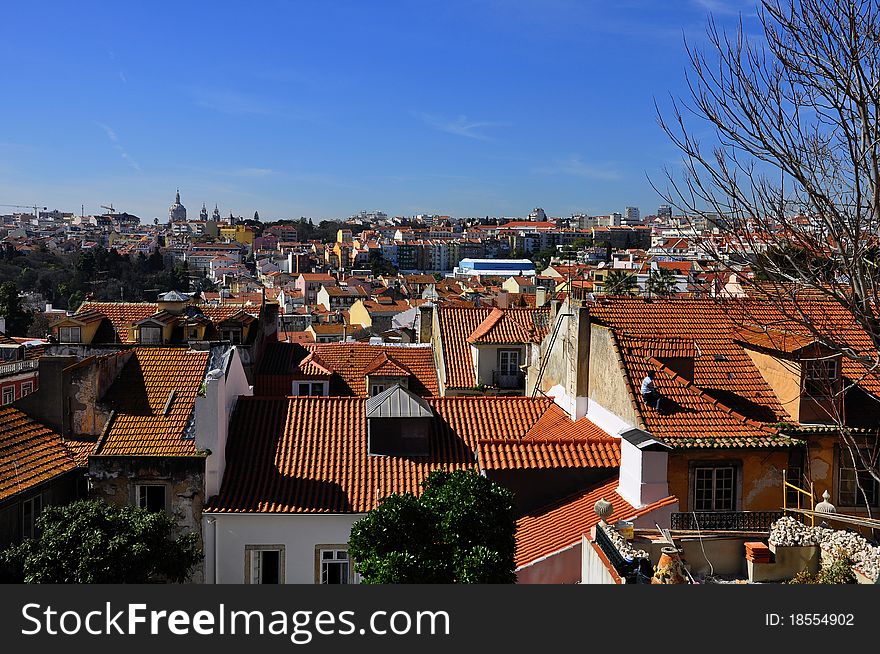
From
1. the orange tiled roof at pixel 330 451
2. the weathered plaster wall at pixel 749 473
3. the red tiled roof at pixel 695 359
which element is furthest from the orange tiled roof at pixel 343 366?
the weathered plaster wall at pixel 749 473

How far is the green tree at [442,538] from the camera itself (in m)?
9.31

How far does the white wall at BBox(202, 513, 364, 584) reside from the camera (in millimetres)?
14219

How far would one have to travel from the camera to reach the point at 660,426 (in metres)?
13.5

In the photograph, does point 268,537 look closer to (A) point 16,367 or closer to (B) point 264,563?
(B) point 264,563

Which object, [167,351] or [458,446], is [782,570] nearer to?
[458,446]

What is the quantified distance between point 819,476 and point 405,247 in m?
162

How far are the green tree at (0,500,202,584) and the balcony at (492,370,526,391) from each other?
44.3ft

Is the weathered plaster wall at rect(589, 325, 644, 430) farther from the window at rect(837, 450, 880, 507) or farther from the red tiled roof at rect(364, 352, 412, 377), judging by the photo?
the red tiled roof at rect(364, 352, 412, 377)

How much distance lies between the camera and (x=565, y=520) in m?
13.1

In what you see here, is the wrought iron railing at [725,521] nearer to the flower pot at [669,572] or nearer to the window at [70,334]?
the flower pot at [669,572]

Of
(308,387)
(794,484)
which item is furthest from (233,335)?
(794,484)

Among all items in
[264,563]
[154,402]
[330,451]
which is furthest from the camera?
[330,451]

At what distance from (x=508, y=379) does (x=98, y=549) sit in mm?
14955

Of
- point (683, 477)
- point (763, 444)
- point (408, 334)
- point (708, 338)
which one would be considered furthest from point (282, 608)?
point (408, 334)
